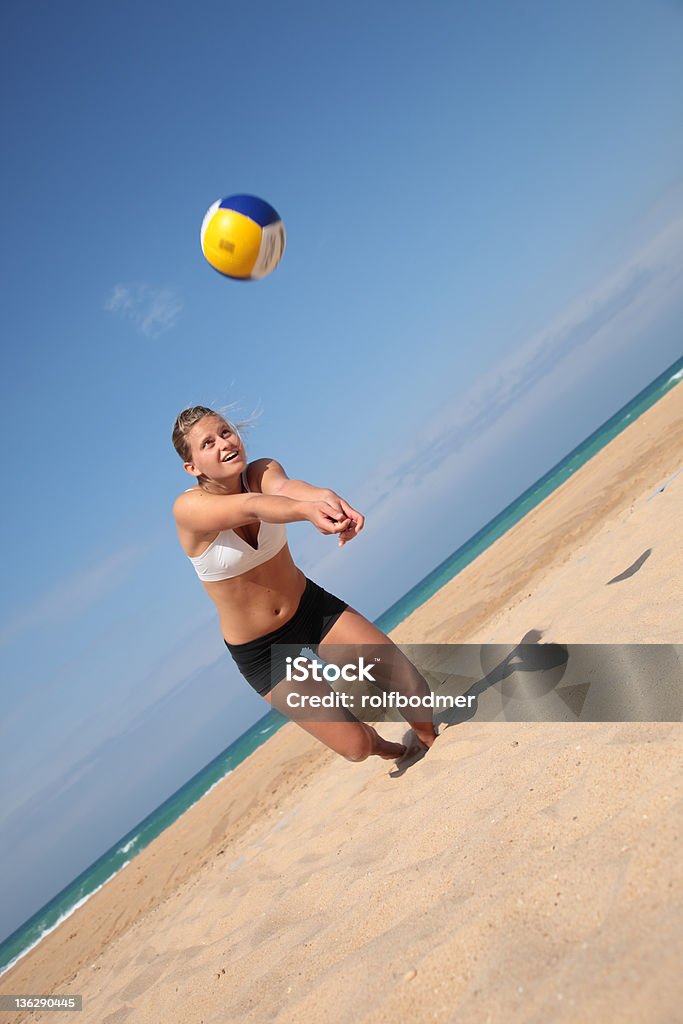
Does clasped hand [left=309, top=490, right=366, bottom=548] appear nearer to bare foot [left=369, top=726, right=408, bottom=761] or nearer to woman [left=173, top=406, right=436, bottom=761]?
woman [left=173, top=406, right=436, bottom=761]

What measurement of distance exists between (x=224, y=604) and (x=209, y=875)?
9.38 ft

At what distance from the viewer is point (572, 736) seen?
319 cm

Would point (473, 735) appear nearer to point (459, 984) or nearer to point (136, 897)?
point (459, 984)

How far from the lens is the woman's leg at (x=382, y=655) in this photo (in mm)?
4316

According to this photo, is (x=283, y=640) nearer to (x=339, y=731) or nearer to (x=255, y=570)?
(x=255, y=570)

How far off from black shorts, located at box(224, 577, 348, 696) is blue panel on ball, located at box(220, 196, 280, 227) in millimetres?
2206

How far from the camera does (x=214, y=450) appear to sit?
3828 mm

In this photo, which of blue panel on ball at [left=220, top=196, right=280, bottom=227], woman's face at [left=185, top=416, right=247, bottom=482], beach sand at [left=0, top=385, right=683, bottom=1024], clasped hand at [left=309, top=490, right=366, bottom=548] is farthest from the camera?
blue panel on ball at [left=220, top=196, right=280, bottom=227]

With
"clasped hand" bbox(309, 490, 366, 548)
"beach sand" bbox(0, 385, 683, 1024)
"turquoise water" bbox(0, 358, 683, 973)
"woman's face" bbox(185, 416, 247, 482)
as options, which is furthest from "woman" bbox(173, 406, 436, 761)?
"turquoise water" bbox(0, 358, 683, 973)

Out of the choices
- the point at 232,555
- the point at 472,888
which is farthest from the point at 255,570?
the point at 472,888

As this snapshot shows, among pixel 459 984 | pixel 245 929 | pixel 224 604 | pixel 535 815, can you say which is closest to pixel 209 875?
pixel 245 929

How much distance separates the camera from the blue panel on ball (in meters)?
4.42

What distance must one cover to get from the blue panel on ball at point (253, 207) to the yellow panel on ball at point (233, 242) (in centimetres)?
3

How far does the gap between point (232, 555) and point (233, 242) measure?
6.17ft
